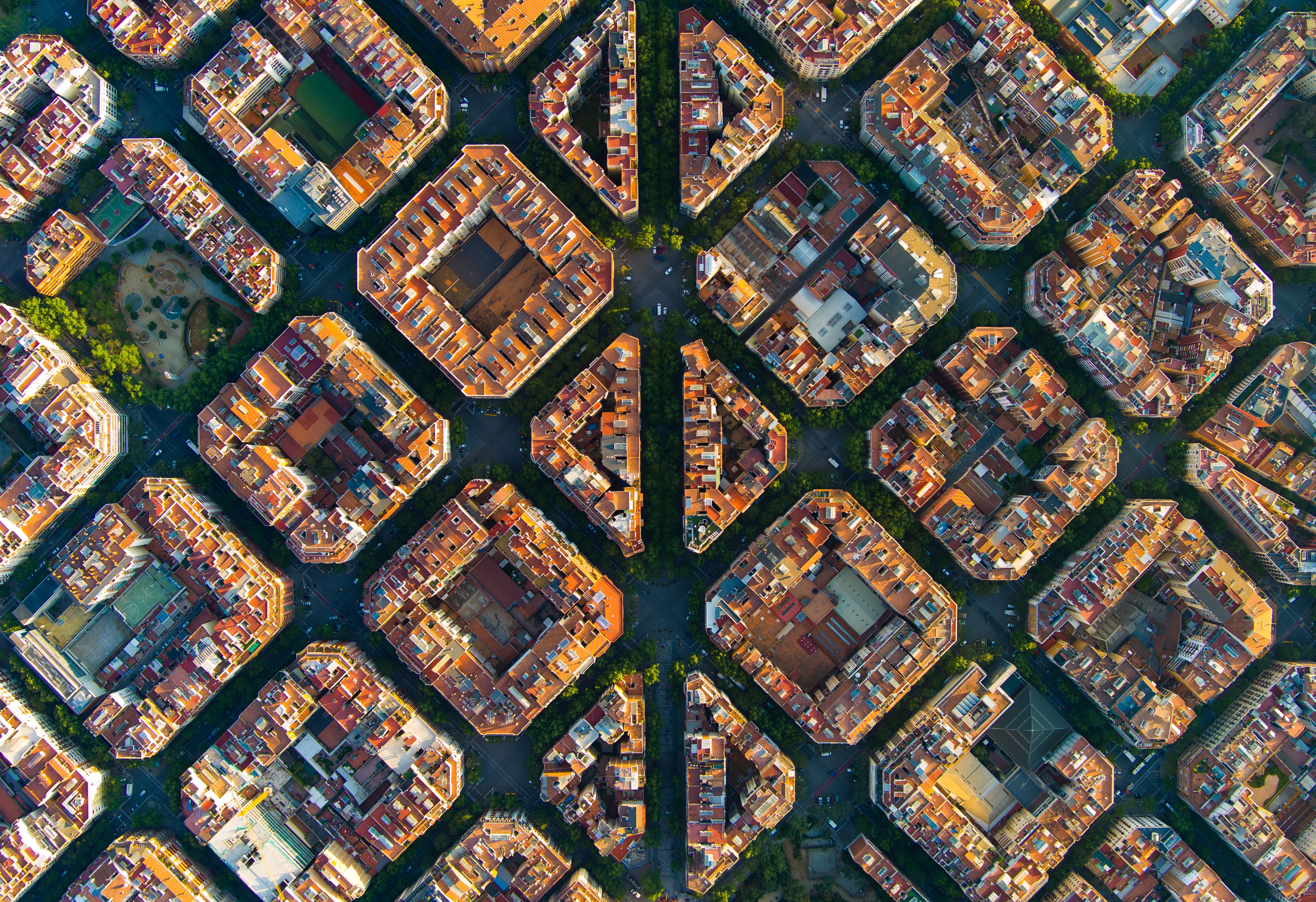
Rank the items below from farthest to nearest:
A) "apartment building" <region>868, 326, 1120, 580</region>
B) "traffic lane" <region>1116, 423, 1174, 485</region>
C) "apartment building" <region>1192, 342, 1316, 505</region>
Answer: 1. "traffic lane" <region>1116, 423, 1174, 485</region>
2. "apartment building" <region>1192, 342, 1316, 505</region>
3. "apartment building" <region>868, 326, 1120, 580</region>

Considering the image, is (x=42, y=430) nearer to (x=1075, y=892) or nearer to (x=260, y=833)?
(x=260, y=833)

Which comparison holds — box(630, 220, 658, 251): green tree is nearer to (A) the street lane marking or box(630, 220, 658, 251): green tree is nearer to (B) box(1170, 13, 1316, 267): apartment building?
(A) the street lane marking

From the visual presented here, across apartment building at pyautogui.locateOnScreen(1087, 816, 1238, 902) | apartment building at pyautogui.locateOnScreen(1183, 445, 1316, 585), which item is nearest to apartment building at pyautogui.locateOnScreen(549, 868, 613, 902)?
apartment building at pyautogui.locateOnScreen(1087, 816, 1238, 902)

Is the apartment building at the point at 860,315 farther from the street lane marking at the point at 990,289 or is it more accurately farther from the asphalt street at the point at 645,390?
the asphalt street at the point at 645,390

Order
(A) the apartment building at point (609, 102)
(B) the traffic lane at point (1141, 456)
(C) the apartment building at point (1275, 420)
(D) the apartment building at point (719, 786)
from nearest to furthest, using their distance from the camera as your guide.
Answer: (D) the apartment building at point (719, 786)
(A) the apartment building at point (609, 102)
(C) the apartment building at point (1275, 420)
(B) the traffic lane at point (1141, 456)

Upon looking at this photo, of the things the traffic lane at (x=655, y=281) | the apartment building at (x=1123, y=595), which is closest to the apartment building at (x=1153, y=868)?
the apartment building at (x=1123, y=595)

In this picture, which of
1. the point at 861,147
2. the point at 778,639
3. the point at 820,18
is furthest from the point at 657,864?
the point at 820,18
